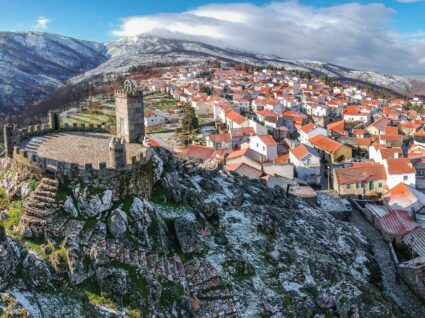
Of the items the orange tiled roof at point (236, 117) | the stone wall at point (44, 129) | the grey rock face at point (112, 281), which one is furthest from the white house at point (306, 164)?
the grey rock face at point (112, 281)

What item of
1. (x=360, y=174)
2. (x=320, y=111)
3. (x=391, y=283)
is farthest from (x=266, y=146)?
(x=320, y=111)

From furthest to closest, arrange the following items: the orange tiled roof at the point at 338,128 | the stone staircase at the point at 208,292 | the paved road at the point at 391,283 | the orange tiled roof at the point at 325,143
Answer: the orange tiled roof at the point at 338,128 → the orange tiled roof at the point at 325,143 → the paved road at the point at 391,283 → the stone staircase at the point at 208,292

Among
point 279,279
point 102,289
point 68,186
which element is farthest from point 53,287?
point 279,279

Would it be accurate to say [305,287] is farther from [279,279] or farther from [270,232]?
[270,232]

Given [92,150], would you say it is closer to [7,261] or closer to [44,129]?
[44,129]

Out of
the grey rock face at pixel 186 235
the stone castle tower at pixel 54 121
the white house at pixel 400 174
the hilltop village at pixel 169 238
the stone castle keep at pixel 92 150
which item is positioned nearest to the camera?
the hilltop village at pixel 169 238

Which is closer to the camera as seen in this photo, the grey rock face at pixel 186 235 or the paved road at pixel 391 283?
the grey rock face at pixel 186 235

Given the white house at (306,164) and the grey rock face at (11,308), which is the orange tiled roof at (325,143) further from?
the grey rock face at (11,308)

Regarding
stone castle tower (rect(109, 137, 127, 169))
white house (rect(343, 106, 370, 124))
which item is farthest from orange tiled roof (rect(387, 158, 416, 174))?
white house (rect(343, 106, 370, 124))
